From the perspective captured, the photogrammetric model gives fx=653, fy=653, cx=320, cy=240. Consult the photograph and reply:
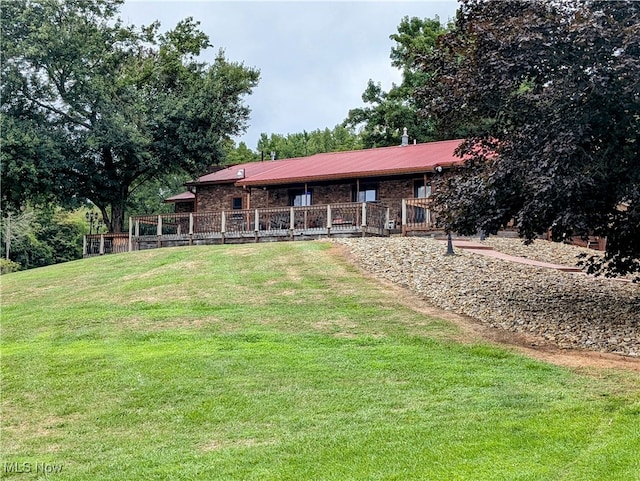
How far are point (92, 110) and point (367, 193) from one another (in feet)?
44.4

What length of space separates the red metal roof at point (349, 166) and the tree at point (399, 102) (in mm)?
10578

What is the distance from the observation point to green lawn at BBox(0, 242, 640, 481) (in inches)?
227

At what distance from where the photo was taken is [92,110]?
1179 inches

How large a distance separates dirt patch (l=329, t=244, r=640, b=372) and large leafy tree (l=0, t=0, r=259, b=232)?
19.8 meters

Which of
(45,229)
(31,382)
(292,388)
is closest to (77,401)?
(31,382)

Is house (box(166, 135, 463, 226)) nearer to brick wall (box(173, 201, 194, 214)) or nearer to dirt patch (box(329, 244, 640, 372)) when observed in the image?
brick wall (box(173, 201, 194, 214))

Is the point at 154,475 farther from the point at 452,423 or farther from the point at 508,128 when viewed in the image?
the point at 508,128

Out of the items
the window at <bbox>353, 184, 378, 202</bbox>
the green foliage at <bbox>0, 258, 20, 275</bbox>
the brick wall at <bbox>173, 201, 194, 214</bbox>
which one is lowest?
the green foliage at <bbox>0, 258, 20, 275</bbox>

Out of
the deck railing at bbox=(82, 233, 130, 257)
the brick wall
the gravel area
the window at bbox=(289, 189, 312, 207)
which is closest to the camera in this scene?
the gravel area

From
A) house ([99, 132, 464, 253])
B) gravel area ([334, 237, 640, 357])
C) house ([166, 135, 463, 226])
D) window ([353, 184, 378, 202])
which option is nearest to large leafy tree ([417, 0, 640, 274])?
gravel area ([334, 237, 640, 357])

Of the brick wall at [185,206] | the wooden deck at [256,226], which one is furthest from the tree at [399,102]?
the wooden deck at [256,226]

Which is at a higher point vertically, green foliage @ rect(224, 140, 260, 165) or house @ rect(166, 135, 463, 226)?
green foliage @ rect(224, 140, 260, 165)
